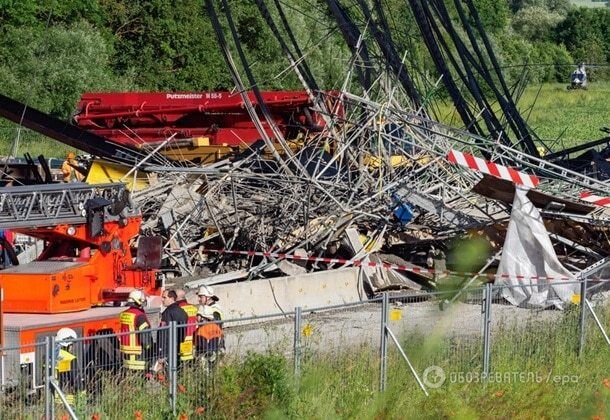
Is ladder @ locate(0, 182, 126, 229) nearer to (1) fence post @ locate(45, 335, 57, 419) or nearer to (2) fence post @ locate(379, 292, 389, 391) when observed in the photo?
(1) fence post @ locate(45, 335, 57, 419)

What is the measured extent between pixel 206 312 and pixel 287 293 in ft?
20.6

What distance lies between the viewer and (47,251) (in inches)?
639

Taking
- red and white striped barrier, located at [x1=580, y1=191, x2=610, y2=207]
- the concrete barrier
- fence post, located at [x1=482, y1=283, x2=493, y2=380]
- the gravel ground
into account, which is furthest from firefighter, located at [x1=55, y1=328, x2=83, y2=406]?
red and white striped barrier, located at [x1=580, y1=191, x2=610, y2=207]

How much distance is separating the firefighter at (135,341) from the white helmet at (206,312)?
0.68m

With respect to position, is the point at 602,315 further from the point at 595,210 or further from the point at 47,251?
the point at 47,251

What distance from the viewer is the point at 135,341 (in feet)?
41.2

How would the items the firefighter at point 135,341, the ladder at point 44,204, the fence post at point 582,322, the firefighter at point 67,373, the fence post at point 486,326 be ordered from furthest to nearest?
the fence post at point 582,322 → the ladder at point 44,204 → the fence post at point 486,326 → the firefighter at point 135,341 → the firefighter at point 67,373

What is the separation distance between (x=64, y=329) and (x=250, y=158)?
10938 mm

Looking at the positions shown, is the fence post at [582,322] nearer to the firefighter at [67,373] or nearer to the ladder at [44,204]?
the ladder at [44,204]

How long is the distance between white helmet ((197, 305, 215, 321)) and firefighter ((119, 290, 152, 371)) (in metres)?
0.68

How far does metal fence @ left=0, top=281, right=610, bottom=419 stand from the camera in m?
Result: 11.6

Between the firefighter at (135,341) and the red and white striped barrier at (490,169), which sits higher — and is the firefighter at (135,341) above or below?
below

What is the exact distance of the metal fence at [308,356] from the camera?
11648 mm

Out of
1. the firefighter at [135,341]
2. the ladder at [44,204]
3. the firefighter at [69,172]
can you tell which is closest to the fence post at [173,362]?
the firefighter at [135,341]
